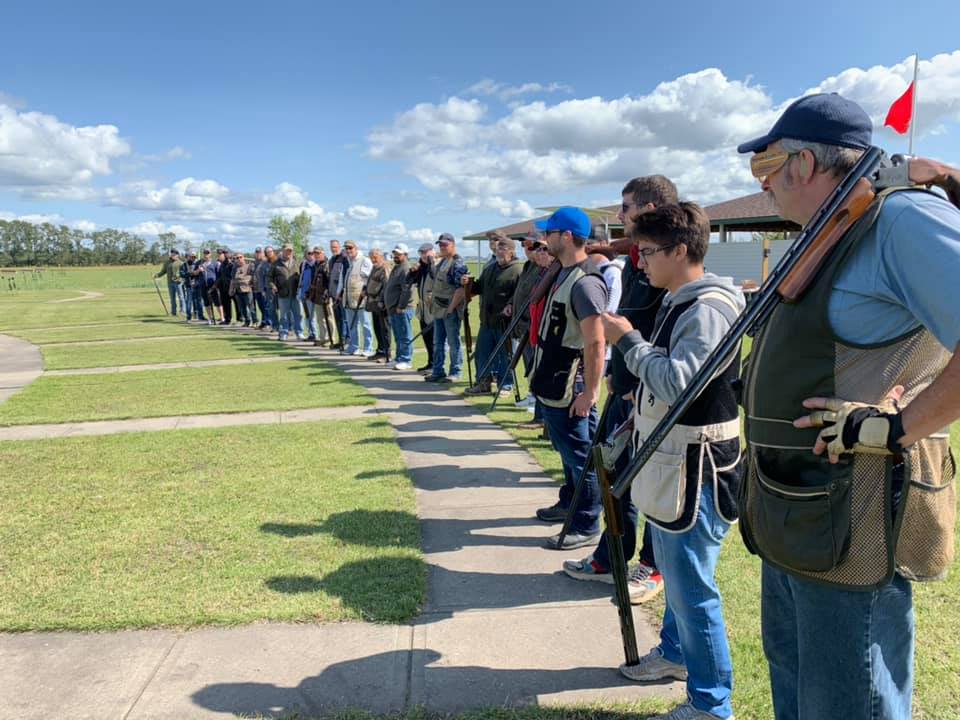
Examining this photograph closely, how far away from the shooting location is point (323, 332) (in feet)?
52.2

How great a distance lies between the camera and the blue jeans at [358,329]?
1362 cm

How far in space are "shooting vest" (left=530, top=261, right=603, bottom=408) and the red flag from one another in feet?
24.0

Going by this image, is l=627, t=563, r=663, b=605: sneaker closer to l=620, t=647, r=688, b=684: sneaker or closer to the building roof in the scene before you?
l=620, t=647, r=688, b=684: sneaker

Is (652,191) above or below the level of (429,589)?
above

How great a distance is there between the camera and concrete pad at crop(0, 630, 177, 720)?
278 centimetres

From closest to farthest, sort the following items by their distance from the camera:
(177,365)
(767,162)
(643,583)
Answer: (767,162), (643,583), (177,365)

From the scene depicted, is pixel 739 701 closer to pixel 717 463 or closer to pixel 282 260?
pixel 717 463

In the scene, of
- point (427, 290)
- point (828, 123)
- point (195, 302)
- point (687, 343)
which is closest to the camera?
point (828, 123)

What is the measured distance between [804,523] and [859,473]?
0.58ft

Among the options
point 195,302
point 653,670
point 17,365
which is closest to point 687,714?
point 653,670

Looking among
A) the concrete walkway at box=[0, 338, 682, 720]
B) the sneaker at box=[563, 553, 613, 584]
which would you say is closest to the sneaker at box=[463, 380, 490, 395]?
the concrete walkway at box=[0, 338, 682, 720]

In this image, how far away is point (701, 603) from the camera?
244 cm

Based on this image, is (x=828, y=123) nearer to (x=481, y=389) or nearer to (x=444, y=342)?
(x=481, y=389)

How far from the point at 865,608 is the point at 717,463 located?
898 millimetres
